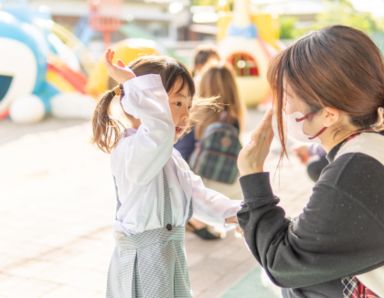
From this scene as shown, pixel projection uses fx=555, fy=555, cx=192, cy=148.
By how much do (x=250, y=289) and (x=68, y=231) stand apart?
163 cm

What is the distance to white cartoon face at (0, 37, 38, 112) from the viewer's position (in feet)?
29.9

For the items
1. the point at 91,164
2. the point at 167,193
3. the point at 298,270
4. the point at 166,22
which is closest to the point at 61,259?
the point at 167,193

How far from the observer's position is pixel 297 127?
1358mm

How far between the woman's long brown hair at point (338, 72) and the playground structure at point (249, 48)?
982 cm

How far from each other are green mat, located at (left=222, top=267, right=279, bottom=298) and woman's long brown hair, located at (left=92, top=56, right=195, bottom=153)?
153 cm

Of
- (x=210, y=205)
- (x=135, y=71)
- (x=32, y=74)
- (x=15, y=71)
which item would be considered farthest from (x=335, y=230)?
(x=32, y=74)

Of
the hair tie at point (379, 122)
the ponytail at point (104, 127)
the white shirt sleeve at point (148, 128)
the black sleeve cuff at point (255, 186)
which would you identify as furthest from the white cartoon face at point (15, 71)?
the hair tie at point (379, 122)

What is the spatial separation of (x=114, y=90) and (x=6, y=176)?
452cm

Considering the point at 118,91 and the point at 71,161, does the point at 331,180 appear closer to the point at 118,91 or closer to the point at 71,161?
the point at 118,91

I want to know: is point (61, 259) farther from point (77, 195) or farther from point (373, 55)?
point (373, 55)

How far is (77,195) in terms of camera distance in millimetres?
5246

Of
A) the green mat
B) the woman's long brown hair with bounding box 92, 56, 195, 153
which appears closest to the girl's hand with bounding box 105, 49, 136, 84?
the woman's long brown hair with bounding box 92, 56, 195, 153

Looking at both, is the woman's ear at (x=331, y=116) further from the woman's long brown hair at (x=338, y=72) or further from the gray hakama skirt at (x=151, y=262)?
the gray hakama skirt at (x=151, y=262)

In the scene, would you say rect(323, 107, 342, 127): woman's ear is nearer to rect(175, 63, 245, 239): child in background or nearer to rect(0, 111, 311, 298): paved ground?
rect(0, 111, 311, 298): paved ground
